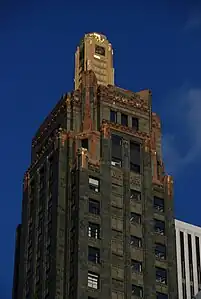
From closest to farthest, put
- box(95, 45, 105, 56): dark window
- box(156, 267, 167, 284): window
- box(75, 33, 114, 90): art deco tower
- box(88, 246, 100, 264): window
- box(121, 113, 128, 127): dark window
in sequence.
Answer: box(88, 246, 100, 264): window, box(156, 267, 167, 284): window, box(121, 113, 128, 127): dark window, box(75, 33, 114, 90): art deco tower, box(95, 45, 105, 56): dark window

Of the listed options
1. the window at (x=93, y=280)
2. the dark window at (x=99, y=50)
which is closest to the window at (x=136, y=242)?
the window at (x=93, y=280)

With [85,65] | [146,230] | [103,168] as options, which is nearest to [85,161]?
[103,168]

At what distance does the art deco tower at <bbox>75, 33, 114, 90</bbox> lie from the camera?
177 metres

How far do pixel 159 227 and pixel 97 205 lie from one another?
31.9ft

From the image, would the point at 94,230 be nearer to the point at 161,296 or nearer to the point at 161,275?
the point at 161,275

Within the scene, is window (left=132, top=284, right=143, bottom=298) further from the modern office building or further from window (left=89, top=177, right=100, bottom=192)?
window (left=89, top=177, right=100, bottom=192)

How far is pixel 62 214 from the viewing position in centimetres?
15512

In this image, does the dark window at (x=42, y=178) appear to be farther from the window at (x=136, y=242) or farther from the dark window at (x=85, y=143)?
the window at (x=136, y=242)

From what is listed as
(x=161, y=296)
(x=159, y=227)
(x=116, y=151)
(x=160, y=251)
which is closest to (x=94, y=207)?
(x=159, y=227)

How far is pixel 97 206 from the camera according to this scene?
15450 cm

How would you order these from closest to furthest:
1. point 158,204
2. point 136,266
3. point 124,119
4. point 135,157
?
point 136,266, point 158,204, point 135,157, point 124,119

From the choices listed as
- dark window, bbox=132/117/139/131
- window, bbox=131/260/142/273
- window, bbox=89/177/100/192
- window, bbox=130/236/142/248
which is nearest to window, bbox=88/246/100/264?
window, bbox=131/260/142/273

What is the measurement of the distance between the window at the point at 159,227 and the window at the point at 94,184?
9294 mm

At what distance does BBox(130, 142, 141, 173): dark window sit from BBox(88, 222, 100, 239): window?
12871 millimetres
